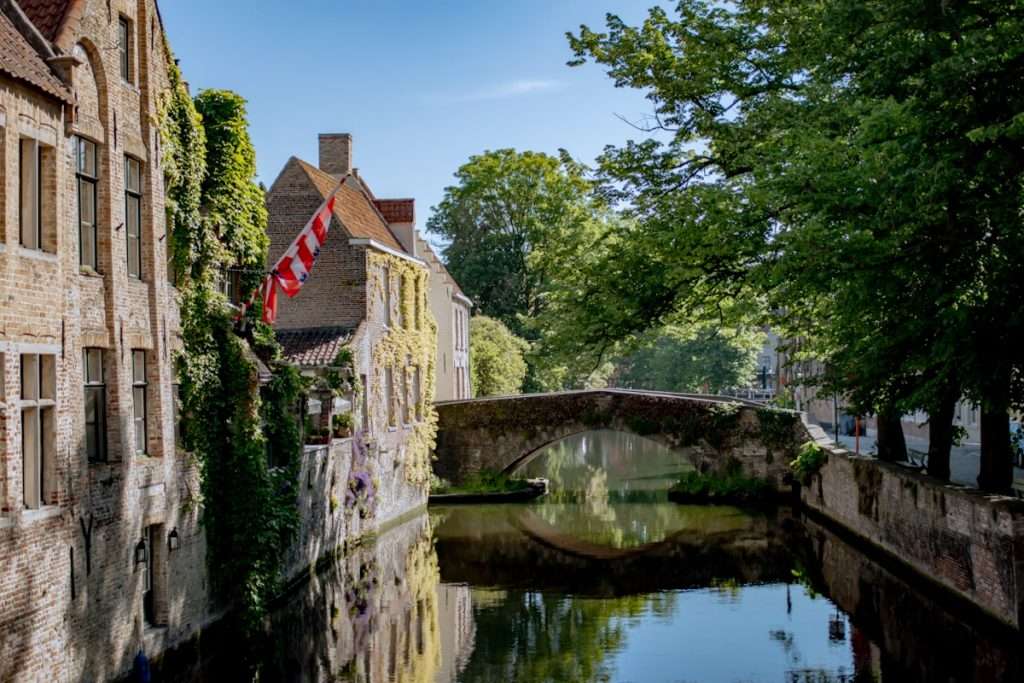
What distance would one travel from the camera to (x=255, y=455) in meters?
17.8

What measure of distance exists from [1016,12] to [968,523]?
728 cm

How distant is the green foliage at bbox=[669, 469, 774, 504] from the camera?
34.1 meters

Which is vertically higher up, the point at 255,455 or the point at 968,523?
the point at 255,455

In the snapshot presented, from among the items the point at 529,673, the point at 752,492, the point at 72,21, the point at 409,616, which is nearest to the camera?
the point at 72,21

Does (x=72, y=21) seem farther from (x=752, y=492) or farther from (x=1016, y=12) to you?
(x=752, y=492)

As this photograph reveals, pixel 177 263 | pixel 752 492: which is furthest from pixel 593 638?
pixel 752 492

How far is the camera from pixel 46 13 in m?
13.7

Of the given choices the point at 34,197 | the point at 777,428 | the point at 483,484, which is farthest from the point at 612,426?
the point at 34,197

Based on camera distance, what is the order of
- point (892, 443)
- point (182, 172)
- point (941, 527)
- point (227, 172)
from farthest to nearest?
point (892, 443)
point (941, 527)
point (227, 172)
point (182, 172)

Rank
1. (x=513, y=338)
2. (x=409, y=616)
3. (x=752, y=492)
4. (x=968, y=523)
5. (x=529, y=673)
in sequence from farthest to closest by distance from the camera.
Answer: (x=513, y=338)
(x=752, y=492)
(x=409, y=616)
(x=968, y=523)
(x=529, y=673)

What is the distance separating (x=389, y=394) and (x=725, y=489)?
1027cm

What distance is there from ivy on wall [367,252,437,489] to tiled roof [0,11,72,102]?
53.2 feet

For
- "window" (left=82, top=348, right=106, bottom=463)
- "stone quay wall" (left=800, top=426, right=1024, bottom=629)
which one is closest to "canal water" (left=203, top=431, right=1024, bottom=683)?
"stone quay wall" (left=800, top=426, right=1024, bottom=629)

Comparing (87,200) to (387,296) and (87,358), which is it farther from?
(387,296)
